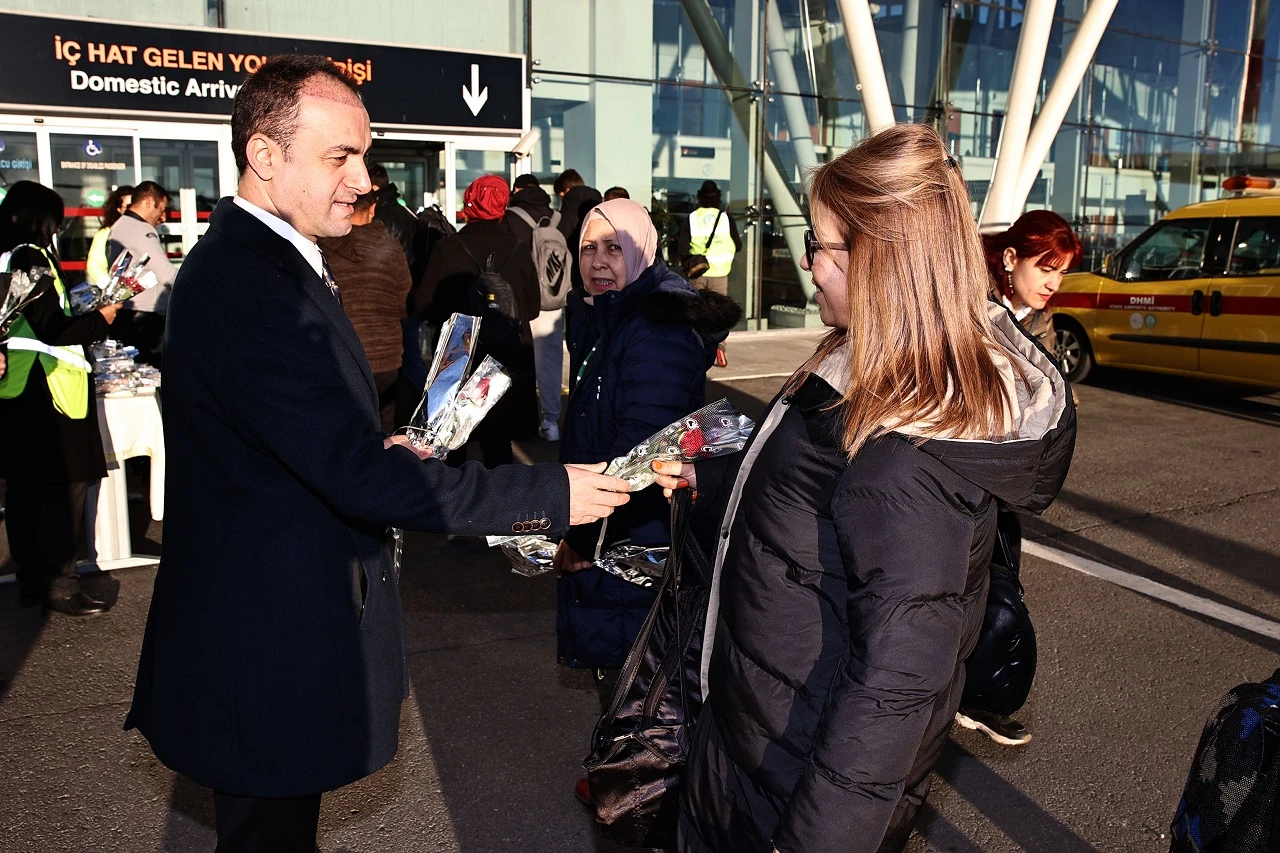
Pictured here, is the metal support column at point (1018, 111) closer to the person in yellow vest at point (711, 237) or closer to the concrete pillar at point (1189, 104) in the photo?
the person in yellow vest at point (711, 237)

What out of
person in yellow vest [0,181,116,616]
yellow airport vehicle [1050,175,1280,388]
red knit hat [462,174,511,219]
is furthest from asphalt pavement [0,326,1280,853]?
yellow airport vehicle [1050,175,1280,388]

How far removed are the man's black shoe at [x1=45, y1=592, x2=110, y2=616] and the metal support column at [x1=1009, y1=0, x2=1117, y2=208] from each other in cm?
1169

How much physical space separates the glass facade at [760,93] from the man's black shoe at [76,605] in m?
7.44

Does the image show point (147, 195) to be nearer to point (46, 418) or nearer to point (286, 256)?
point (46, 418)

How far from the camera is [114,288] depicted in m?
5.09

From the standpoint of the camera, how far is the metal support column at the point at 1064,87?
41.7 ft

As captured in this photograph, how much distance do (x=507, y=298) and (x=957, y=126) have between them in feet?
44.3

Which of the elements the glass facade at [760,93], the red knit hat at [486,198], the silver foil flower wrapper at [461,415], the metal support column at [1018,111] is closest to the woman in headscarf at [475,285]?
the red knit hat at [486,198]

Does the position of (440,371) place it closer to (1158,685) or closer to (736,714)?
(736,714)

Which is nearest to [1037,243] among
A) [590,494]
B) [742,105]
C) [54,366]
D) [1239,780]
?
[590,494]

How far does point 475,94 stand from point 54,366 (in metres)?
8.25

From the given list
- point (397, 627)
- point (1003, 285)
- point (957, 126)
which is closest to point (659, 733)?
point (397, 627)

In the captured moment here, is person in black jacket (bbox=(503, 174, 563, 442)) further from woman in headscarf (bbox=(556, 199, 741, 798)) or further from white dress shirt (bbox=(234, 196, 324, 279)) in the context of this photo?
white dress shirt (bbox=(234, 196, 324, 279))

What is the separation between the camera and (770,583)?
184cm
